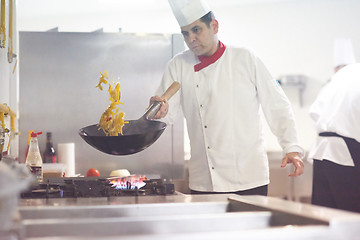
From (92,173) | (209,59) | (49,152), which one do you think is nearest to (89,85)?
(49,152)

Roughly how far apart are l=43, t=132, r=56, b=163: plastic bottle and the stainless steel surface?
9cm

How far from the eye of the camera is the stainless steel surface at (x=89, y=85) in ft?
10.2

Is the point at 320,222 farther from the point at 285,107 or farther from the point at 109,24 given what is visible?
the point at 109,24

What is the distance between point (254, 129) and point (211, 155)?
0.24 metres

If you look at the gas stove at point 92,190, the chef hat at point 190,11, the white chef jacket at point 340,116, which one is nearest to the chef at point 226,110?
the chef hat at point 190,11

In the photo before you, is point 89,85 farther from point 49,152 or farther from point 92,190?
point 92,190

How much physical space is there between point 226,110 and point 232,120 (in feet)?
0.18

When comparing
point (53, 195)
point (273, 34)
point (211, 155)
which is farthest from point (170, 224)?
point (273, 34)

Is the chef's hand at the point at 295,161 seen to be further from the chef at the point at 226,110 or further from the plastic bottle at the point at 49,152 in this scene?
the plastic bottle at the point at 49,152

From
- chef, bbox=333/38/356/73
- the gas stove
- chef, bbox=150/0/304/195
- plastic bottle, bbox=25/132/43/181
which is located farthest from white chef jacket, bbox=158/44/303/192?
chef, bbox=333/38/356/73

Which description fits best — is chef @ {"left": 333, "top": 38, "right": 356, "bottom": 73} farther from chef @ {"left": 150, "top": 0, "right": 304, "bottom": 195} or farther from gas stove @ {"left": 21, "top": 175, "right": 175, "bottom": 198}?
gas stove @ {"left": 21, "top": 175, "right": 175, "bottom": 198}

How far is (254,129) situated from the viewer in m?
2.31

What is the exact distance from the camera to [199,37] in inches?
90.8

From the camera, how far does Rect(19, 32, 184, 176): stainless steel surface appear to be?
3113 mm
